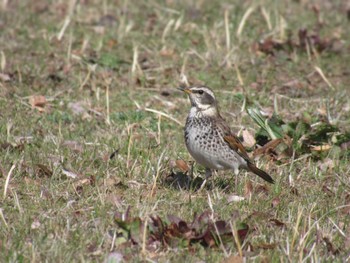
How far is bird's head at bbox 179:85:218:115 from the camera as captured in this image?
850 cm

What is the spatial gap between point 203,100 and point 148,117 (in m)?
2.33

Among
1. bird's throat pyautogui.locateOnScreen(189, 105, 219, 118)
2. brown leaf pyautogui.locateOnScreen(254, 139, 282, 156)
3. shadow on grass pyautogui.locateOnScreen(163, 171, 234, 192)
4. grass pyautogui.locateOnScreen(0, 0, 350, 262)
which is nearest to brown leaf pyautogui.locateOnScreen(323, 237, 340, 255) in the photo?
grass pyautogui.locateOnScreen(0, 0, 350, 262)

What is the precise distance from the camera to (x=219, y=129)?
27.6 feet

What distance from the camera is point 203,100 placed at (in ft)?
27.9

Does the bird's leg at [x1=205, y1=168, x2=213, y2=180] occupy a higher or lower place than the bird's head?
lower

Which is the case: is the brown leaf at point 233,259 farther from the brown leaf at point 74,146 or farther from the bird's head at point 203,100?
the brown leaf at point 74,146

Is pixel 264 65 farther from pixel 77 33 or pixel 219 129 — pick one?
pixel 219 129

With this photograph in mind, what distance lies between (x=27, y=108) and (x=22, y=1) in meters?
4.26

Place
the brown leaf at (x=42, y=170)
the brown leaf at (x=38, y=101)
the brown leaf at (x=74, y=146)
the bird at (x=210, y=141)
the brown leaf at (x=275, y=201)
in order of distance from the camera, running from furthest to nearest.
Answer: the brown leaf at (x=38, y=101) → the brown leaf at (x=74, y=146) → the brown leaf at (x=42, y=170) → the bird at (x=210, y=141) → the brown leaf at (x=275, y=201)

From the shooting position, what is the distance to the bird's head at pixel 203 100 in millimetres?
8500

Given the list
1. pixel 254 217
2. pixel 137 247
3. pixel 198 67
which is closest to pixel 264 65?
pixel 198 67

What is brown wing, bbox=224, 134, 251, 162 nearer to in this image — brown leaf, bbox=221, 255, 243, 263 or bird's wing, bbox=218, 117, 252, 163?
bird's wing, bbox=218, 117, 252, 163

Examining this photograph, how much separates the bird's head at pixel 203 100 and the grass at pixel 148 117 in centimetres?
60

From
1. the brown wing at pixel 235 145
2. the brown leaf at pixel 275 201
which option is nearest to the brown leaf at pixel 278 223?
the brown leaf at pixel 275 201
